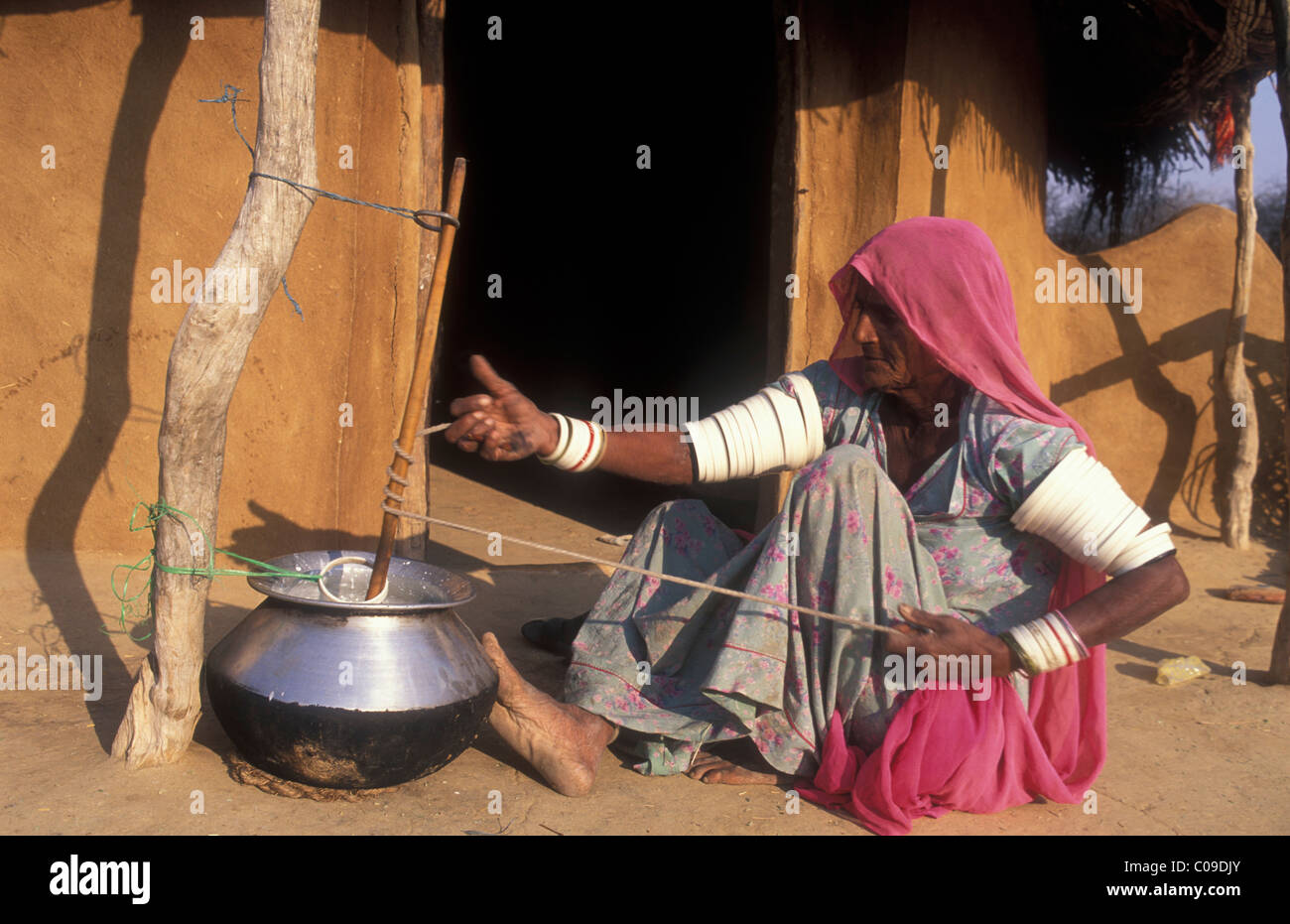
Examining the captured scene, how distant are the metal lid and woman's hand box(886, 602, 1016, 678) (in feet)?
3.20

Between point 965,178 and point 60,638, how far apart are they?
4.01 metres

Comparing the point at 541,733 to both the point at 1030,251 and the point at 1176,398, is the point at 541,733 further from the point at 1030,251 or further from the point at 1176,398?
the point at 1176,398

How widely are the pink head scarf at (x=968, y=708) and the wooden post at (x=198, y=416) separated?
4.64 ft

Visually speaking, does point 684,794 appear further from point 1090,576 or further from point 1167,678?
point 1167,678

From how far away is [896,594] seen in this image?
7.62 feet

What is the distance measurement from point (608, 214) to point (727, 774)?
6.96m

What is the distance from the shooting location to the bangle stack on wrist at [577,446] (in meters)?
2.51

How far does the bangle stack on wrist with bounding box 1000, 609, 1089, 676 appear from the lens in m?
2.24

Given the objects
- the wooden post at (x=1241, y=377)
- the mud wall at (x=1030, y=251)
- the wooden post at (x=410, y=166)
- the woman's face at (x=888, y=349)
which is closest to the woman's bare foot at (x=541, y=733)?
the woman's face at (x=888, y=349)

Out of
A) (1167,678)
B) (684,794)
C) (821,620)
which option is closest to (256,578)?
(684,794)

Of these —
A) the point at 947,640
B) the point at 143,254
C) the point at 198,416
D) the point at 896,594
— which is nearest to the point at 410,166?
the point at 143,254

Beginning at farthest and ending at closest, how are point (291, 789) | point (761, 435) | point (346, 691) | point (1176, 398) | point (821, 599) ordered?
1. point (1176, 398)
2. point (761, 435)
3. point (821, 599)
4. point (291, 789)
5. point (346, 691)

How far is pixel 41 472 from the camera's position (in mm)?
3895

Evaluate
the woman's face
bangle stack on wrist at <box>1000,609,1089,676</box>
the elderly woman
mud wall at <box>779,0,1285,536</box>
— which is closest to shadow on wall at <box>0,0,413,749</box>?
mud wall at <box>779,0,1285,536</box>
